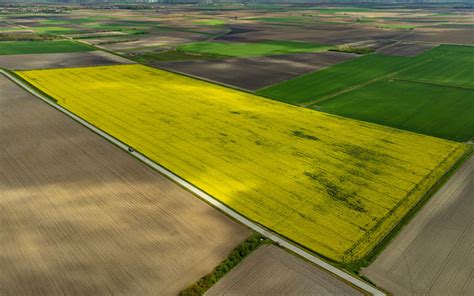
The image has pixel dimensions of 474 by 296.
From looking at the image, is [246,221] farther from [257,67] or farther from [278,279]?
[257,67]

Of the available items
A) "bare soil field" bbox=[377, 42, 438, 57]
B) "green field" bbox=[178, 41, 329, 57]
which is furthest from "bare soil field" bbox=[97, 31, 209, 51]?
"bare soil field" bbox=[377, 42, 438, 57]

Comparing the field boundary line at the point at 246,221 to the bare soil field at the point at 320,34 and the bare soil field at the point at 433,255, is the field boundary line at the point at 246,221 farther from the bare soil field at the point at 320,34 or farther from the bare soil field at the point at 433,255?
the bare soil field at the point at 320,34

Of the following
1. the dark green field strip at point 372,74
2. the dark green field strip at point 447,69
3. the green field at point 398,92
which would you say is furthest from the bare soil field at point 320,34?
the green field at point 398,92

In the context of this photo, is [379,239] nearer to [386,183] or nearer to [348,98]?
[386,183]

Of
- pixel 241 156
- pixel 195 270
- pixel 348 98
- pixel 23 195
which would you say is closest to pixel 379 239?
pixel 195 270

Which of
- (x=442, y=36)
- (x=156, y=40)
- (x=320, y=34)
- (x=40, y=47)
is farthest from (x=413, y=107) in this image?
(x=40, y=47)

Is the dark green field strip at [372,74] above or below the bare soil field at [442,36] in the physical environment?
below
